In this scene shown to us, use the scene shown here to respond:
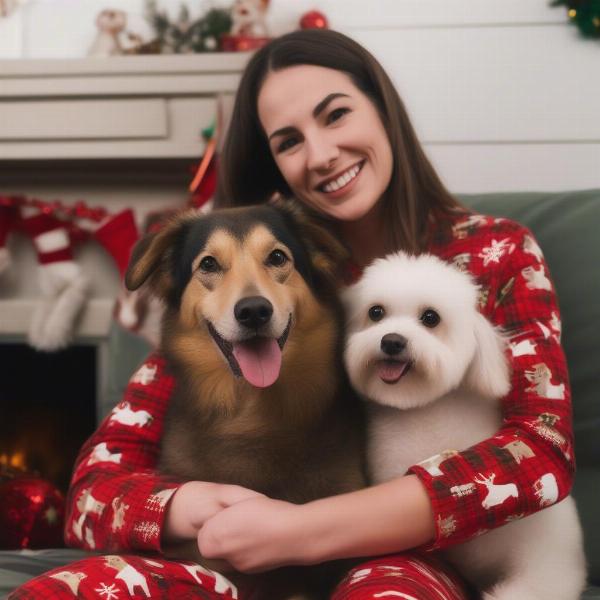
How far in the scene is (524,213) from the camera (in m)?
1.87

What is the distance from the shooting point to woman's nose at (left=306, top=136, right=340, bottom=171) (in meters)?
1.54

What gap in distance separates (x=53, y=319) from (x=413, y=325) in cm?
206

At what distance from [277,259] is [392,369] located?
298 mm

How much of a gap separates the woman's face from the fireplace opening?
6.62 ft

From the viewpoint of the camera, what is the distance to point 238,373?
1285mm

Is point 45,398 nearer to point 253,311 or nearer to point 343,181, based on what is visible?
point 343,181

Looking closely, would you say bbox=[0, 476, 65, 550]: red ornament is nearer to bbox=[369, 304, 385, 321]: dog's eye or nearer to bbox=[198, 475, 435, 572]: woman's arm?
bbox=[198, 475, 435, 572]: woman's arm

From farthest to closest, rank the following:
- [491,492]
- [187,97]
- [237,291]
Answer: [187,97], [237,291], [491,492]

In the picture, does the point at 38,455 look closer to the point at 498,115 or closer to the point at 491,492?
the point at 498,115

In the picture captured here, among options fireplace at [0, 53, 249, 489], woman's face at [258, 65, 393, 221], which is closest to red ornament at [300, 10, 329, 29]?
fireplace at [0, 53, 249, 489]

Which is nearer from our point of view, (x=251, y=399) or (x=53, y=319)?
(x=251, y=399)

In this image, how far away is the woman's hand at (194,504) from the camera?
119cm

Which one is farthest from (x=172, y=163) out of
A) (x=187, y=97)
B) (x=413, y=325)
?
(x=413, y=325)

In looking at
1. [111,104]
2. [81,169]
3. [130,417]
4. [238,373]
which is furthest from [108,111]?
[238,373]
